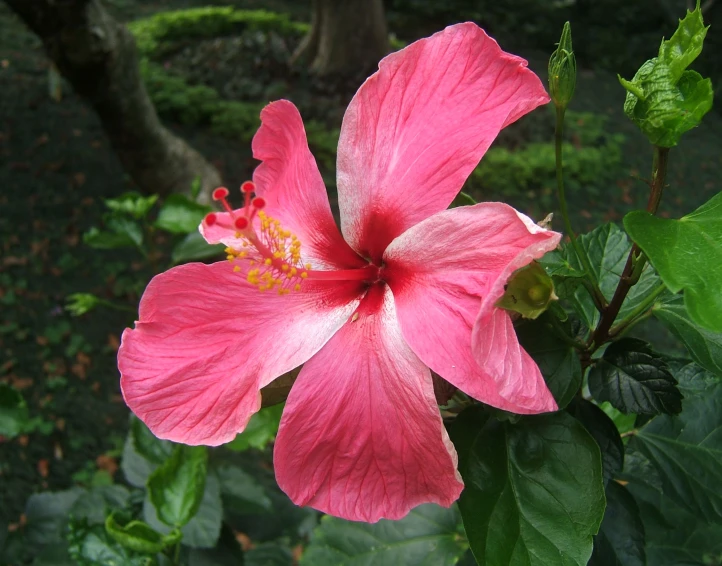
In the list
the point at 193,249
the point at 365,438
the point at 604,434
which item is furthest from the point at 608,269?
the point at 193,249

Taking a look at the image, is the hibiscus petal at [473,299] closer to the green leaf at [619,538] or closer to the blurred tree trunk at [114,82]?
the green leaf at [619,538]

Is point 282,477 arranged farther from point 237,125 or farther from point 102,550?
point 237,125

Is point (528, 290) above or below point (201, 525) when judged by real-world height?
above

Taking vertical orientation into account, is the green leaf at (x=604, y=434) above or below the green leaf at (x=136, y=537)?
above

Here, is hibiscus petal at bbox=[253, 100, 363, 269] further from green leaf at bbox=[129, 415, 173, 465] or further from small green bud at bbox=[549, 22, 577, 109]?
green leaf at bbox=[129, 415, 173, 465]

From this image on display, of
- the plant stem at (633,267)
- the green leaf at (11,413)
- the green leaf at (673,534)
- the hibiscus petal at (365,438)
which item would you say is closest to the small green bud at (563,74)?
the plant stem at (633,267)

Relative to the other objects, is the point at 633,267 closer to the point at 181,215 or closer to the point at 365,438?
the point at 365,438
